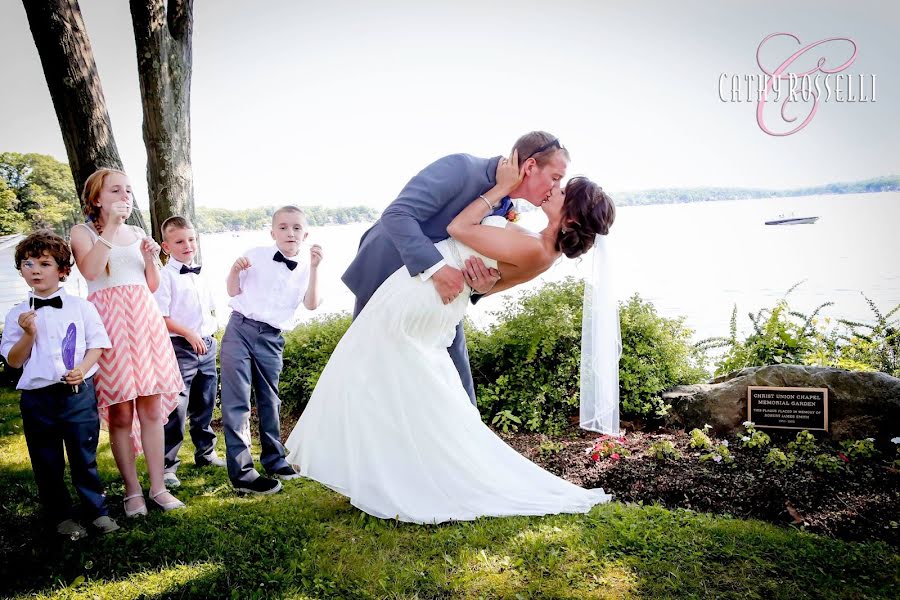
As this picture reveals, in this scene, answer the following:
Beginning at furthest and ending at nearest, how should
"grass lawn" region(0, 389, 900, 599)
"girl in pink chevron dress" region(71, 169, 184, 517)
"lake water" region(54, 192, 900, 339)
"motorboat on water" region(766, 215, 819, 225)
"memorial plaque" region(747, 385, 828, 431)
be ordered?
"motorboat on water" region(766, 215, 819, 225) < "lake water" region(54, 192, 900, 339) < "memorial plaque" region(747, 385, 828, 431) < "girl in pink chevron dress" region(71, 169, 184, 517) < "grass lawn" region(0, 389, 900, 599)

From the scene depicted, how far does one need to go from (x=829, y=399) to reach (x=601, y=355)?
193cm

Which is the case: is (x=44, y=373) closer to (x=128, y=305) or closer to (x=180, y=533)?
(x=128, y=305)

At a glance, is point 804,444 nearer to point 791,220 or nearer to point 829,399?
point 829,399

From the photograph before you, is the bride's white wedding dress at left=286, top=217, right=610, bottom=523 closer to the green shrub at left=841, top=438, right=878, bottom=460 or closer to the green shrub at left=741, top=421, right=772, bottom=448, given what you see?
the green shrub at left=741, top=421, right=772, bottom=448

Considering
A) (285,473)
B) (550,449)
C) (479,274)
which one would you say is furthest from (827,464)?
(285,473)

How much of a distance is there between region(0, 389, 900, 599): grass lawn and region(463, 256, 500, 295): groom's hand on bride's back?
117cm

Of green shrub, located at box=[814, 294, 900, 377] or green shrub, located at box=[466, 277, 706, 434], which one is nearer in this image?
green shrub, located at box=[466, 277, 706, 434]

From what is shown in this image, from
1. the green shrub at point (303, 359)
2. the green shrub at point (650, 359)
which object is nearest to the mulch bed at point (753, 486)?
the green shrub at point (650, 359)

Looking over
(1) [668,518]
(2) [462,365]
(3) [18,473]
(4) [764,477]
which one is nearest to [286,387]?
(3) [18,473]

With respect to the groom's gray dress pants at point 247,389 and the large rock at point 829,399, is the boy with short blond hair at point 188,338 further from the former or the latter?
the large rock at point 829,399

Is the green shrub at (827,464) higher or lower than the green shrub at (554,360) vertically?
lower

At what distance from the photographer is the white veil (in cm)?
329

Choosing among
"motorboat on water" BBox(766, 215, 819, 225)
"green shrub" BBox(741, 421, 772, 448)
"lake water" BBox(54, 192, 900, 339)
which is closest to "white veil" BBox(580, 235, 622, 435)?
"lake water" BBox(54, 192, 900, 339)

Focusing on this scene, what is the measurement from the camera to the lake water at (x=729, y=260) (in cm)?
622
